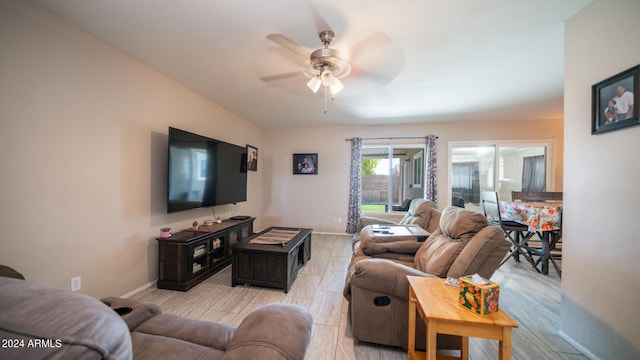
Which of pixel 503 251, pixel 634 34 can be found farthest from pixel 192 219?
pixel 634 34

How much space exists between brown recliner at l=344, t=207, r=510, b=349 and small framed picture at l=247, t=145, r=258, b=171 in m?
3.53

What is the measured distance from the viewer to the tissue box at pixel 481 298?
1.09 m

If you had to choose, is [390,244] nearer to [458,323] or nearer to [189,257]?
[458,323]

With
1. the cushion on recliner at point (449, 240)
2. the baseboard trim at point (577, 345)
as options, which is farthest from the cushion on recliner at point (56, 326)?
the baseboard trim at point (577, 345)

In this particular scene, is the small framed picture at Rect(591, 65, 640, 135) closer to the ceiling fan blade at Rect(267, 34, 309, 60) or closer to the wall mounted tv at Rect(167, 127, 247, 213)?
the ceiling fan blade at Rect(267, 34, 309, 60)

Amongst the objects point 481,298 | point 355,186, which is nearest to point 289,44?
point 481,298

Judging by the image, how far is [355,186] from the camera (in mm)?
4863

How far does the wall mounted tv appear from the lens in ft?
8.38

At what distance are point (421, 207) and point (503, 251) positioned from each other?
1588 mm

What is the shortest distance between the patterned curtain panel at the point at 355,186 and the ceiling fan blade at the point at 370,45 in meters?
2.73

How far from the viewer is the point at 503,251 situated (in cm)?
149

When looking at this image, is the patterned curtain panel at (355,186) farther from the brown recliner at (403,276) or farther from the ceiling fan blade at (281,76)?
the brown recliner at (403,276)

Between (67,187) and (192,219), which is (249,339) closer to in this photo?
(67,187)

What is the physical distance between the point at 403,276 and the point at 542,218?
8.54ft
